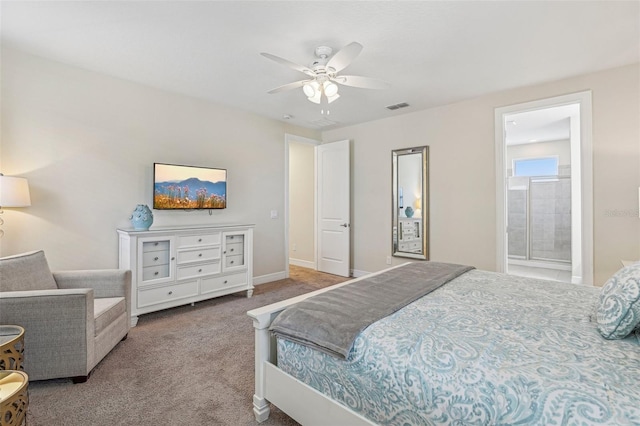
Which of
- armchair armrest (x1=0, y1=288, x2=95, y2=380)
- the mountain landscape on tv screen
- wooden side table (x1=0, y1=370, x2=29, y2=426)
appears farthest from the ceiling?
wooden side table (x1=0, y1=370, x2=29, y2=426)

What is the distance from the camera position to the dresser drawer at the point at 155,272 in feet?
10.1

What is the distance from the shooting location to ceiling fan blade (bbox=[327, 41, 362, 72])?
79.8 inches

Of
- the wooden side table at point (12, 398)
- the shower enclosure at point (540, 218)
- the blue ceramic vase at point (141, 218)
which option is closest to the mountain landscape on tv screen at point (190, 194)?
the blue ceramic vase at point (141, 218)

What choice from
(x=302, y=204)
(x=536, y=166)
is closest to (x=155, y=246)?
(x=302, y=204)

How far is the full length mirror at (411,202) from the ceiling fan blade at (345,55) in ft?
7.91

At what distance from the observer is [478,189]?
3.81 metres

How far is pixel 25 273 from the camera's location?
7.05 feet

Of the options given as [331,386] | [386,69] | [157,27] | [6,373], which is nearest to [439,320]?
[331,386]

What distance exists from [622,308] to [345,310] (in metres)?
1.12

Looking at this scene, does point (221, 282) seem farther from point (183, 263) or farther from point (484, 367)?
point (484, 367)

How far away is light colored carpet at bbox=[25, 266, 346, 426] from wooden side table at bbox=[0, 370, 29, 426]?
52 cm

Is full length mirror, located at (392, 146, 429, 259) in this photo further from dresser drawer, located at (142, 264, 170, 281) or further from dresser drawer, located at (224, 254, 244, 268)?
dresser drawer, located at (142, 264, 170, 281)

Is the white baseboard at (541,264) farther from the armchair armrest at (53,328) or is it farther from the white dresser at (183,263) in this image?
the armchair armrest at (53,328)

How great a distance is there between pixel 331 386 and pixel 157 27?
9.05 feet
